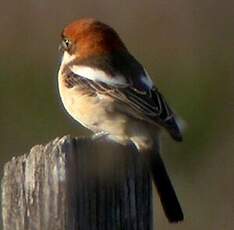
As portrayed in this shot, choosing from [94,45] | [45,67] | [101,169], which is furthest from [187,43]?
[101,169]

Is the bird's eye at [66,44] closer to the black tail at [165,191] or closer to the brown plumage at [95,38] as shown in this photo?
the brown plumage at [95,38]

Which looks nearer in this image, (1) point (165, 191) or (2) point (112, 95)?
(1) point (165, 191)

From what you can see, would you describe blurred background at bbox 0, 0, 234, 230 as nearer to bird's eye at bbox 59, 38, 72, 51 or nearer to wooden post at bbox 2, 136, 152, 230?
bird's eye at bbox 59, 38, 72, 51

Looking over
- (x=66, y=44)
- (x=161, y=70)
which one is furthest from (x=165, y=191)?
(x=161, y=70)

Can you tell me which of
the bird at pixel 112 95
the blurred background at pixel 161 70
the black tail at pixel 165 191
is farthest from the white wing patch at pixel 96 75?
the blurred background at pixel 161 70

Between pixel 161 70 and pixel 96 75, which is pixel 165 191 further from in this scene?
pixel 161 70

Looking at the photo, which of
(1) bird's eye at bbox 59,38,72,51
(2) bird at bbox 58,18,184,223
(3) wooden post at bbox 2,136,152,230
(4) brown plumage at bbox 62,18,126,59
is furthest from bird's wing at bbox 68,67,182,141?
(3) wooden post at bbox 2,136,152,230

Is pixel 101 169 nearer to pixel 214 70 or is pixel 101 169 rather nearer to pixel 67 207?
pixel 67 207

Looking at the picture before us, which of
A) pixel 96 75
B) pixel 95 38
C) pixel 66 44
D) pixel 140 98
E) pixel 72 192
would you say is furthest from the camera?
pixel 66 44
